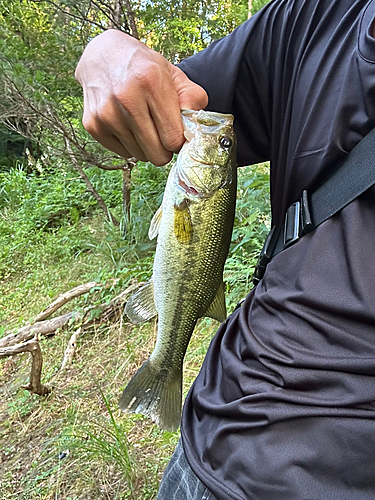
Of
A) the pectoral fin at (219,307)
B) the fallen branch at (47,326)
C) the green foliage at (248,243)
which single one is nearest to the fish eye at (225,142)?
the pectoral fin at (219,307)

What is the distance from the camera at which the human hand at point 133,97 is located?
1033 millimetres

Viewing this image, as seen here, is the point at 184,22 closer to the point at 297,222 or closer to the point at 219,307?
the point at 219,307

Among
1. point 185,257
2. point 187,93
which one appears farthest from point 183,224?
point 187,93

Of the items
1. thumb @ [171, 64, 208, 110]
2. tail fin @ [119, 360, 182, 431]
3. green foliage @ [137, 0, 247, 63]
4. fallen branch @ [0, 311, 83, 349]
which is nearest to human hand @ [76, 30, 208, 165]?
thumb @ [171, 64, 208, 110]

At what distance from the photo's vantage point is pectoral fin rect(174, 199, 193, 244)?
4.81ft

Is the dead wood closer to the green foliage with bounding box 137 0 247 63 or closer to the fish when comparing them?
the fish

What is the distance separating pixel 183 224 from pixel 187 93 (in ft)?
1.61

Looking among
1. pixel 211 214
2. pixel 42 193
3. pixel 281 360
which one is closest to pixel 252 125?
pixel 211 214

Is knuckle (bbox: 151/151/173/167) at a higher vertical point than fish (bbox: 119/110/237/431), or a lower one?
higher

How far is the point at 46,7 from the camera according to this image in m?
4.24

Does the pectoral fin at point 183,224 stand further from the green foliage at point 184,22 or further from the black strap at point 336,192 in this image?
the green foliage at point 184,22

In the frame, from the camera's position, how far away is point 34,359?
9.91 ft

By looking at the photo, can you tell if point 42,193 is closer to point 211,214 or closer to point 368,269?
point 211,214

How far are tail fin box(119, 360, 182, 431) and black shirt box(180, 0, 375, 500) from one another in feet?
1.79
